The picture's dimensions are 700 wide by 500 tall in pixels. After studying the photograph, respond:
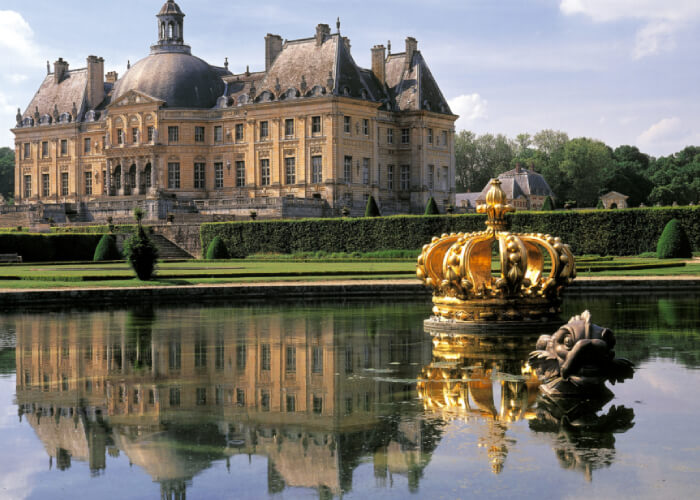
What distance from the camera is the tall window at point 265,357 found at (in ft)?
37.3

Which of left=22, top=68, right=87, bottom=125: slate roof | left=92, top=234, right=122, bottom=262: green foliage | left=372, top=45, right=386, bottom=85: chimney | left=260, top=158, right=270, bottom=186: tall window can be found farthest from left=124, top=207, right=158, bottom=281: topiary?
left=22, top=68, right=87, bottom=125: slate roof

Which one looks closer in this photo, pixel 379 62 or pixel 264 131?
pixel 264 131

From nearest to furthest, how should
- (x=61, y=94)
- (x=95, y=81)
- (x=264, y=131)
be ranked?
(x=264, y=131), (x=95, y=81), (x=61, y=94)

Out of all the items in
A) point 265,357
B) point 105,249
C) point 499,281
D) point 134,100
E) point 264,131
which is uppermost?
point 134,100

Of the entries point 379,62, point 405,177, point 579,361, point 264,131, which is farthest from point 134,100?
point 579,361

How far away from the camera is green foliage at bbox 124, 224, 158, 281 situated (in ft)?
87.8

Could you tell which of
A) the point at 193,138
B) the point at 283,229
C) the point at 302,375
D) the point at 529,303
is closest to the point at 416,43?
the point at 193,138

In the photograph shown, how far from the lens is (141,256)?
87.8 ft

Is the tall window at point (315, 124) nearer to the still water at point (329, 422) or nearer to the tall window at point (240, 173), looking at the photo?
the tall window at point (240, 173)

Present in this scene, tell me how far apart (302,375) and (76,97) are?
238 feet

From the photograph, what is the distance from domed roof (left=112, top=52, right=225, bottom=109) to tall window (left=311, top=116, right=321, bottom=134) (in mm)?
10428

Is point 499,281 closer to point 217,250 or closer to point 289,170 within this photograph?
point 217,250

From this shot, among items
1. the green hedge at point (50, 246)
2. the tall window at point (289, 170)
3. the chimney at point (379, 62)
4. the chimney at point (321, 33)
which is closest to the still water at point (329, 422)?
the green hedge at point (50, 246)

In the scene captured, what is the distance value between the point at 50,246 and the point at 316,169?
2311 cm
